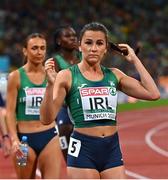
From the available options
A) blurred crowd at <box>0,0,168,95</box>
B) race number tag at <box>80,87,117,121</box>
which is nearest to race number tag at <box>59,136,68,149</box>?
race number tag at <box>80,87,117,121</box>

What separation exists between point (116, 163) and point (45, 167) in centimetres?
153

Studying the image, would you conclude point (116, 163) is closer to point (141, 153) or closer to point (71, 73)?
point (71, 73)

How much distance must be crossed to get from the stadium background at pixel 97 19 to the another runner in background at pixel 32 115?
16.6 m

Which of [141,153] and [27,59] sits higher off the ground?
[27,59]

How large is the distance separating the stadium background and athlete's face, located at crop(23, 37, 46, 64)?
16.6 m

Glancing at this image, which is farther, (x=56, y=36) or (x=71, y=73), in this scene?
(x=56, y=36)

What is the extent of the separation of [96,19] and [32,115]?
2174 centimetres

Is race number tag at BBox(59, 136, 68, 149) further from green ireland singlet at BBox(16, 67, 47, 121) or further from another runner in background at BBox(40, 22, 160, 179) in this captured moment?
another runner in background at BBox(40, 22, 160, 179)

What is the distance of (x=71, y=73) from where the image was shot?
18.1 feet

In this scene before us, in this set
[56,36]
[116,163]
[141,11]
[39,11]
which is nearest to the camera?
[116,163]

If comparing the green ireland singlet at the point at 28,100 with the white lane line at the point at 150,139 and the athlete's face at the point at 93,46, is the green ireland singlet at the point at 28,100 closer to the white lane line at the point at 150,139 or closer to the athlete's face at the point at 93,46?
the athlete's face at the point at 93,46

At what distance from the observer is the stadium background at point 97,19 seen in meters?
25.9

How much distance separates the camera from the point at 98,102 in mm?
5516

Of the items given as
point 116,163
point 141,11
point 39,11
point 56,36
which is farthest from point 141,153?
point 141,11
